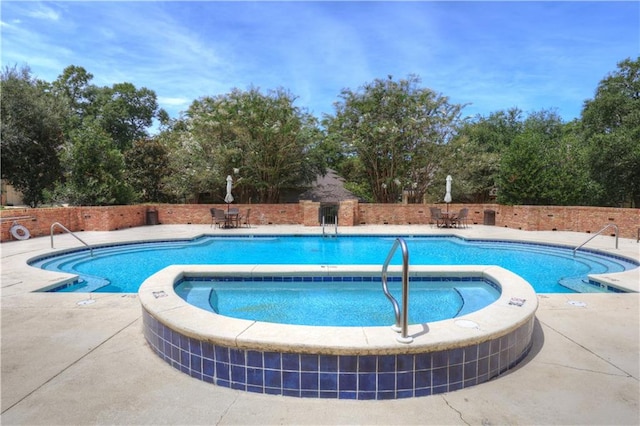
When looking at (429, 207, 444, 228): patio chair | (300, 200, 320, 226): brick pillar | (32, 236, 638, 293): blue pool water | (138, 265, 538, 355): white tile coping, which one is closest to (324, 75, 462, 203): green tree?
(429, 207, 444, 228): patio chair

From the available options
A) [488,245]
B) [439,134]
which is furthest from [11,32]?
[439,134]

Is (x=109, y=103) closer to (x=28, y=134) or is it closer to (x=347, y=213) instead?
(x=28, y=134)

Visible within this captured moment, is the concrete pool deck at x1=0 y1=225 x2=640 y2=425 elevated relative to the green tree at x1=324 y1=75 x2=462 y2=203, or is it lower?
lower

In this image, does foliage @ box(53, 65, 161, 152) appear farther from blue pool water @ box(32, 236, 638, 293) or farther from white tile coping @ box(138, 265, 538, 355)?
white tile coping @ box(138, 265, 538, 355)

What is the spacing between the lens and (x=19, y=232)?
1102cm

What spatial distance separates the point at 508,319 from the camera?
322 centimetres

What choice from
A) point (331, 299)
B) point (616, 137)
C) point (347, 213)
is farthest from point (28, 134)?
point (616, 137)

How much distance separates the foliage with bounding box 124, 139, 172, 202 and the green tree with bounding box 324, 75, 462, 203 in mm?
9714

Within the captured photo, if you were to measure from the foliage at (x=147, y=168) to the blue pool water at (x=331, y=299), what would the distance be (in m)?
16.3

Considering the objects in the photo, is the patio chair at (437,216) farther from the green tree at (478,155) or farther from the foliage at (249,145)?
the foliage at (249,145)

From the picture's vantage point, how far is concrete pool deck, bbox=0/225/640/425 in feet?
8.02

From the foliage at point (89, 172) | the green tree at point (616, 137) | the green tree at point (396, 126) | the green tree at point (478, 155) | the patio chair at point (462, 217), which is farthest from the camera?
the green tree at point (478, 155)

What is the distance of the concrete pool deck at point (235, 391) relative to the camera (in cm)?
244

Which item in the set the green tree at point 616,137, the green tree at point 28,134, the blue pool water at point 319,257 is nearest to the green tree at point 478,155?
the green tree at point 616,137
